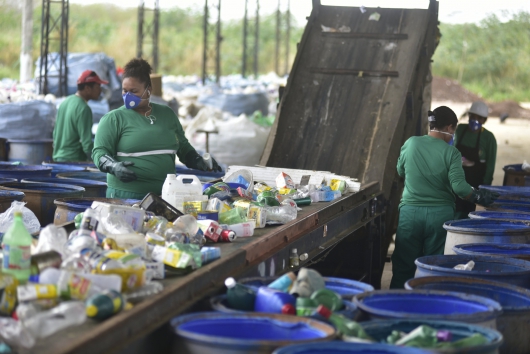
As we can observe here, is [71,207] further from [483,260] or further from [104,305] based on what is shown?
[483,260]

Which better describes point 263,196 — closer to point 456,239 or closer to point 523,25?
point 456,239

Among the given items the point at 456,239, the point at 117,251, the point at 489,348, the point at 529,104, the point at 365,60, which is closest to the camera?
the point at 489,348

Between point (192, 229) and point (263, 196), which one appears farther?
point (263, 196)

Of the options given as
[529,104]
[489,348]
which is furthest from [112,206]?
[529,104]

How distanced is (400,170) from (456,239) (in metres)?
1.33

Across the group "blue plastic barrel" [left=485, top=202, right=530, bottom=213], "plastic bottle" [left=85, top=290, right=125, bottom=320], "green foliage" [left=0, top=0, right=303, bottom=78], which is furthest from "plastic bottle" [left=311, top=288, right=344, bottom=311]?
"green foliage" [left=0, top=0, right=303, bottom=78]

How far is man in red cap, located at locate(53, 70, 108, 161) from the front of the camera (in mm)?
8039

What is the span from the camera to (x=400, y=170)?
6266mm

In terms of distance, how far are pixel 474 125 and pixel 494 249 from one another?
11.3 feet

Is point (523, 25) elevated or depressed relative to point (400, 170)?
elevated

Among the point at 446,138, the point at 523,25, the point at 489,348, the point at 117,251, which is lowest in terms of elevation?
the point at 489,348

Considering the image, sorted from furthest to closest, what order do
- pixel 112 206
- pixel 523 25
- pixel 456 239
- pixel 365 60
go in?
pixel 523 25 → pixel 365 60 → pixel 456 239 → pixel 112 206

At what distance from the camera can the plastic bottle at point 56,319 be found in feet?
8.59

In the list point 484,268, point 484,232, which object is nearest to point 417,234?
point 484,232
